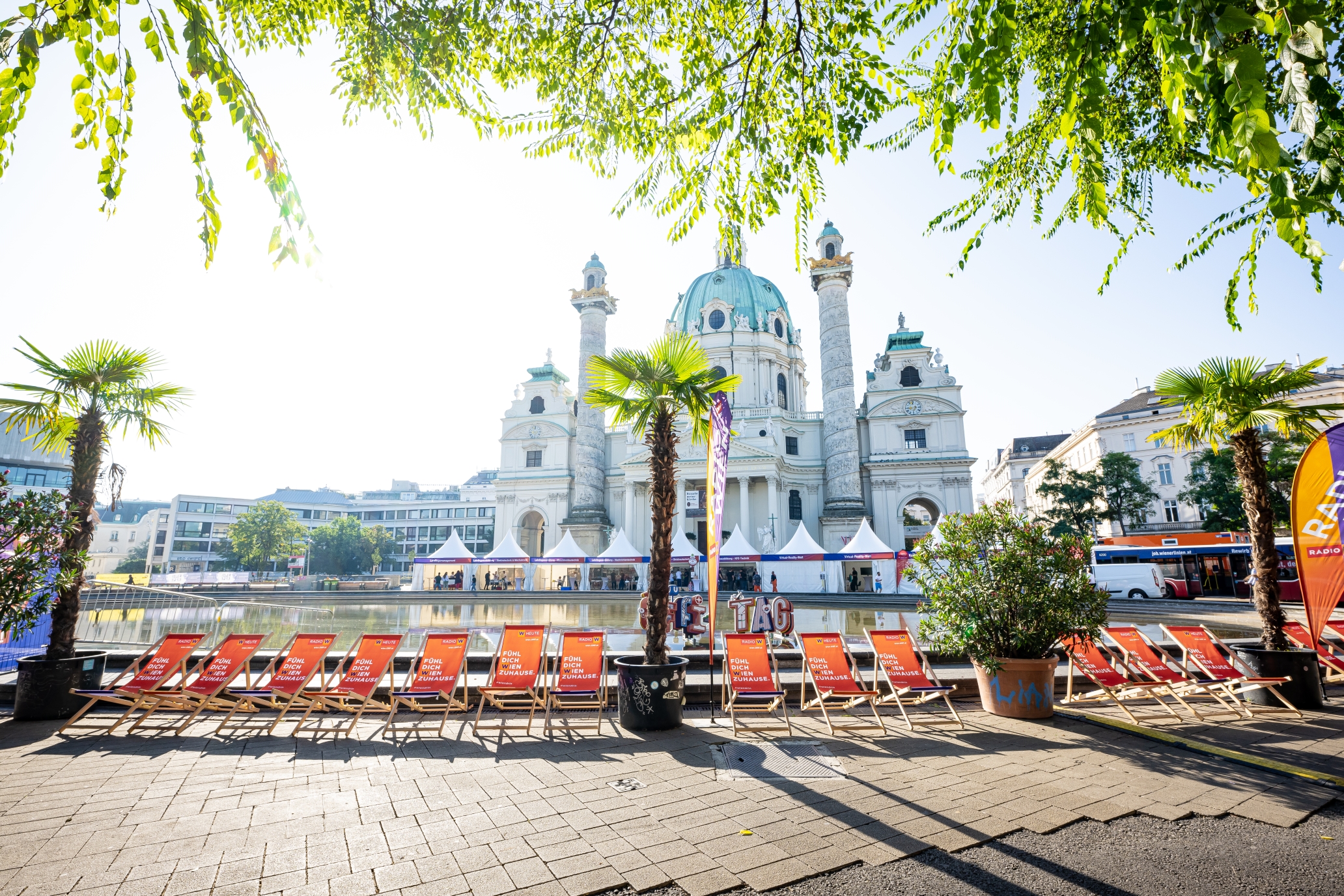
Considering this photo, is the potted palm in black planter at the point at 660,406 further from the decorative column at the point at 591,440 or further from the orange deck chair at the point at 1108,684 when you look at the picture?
the decorative column at the point at 591,440

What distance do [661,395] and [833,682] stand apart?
11.9 ft

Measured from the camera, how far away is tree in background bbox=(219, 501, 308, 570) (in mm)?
57656

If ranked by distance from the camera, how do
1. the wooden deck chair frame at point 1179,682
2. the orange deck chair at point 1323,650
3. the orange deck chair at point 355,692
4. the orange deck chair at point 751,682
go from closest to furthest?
the orange deck chair at point 355,692 < the orange deck chair at point 751,682 < the wooden deck chair frame at point 1179,682 < the orange deck chair at point 1323,650

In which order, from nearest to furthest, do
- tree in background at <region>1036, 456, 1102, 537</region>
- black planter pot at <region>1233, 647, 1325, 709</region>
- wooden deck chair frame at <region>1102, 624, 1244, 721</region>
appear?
wooden deck chair frame at <region>1102, 624, 1244, 721</region>, black planter pot at <region>1233, 647, 1325, 709</region>, tree in background at <region>1036, 456, 1102, 537</region>

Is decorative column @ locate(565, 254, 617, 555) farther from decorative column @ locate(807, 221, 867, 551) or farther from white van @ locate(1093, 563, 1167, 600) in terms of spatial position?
white van @ locate(1093, 563, 1167, 600)

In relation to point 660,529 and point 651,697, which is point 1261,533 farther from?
point 651,697

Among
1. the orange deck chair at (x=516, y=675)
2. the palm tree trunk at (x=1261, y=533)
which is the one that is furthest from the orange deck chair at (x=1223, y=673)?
the orange deck chair at (x=516, y=675)

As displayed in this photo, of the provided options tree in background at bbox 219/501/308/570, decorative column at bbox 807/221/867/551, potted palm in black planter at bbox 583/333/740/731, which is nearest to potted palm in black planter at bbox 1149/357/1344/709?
potted palm in black planter at bbox 583/333/740/731

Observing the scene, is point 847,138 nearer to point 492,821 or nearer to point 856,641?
point 492,821

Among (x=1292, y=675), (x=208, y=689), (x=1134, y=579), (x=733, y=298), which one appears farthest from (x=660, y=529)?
(x=733, y=298)

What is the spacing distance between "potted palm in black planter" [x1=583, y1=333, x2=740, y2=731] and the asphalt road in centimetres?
348

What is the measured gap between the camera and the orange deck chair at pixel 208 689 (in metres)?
6.14

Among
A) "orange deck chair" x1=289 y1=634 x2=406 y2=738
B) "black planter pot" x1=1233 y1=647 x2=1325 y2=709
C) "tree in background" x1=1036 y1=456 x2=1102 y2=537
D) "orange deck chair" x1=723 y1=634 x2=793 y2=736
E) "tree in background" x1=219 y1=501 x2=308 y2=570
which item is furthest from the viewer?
"tree in background" x1=219 y1=501 x2=308 y2=570

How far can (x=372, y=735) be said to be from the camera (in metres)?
5.95
